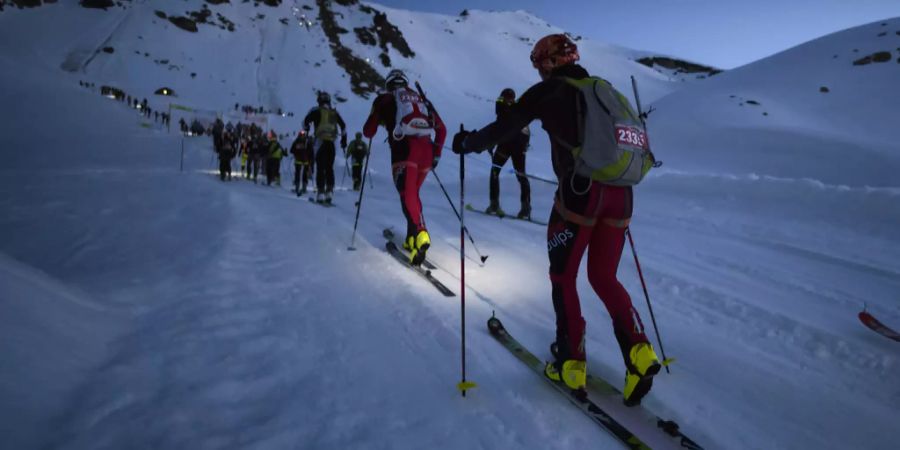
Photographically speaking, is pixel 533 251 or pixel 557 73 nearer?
pixel 557 73

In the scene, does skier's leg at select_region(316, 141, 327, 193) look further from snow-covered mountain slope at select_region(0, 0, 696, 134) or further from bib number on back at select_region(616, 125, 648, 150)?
snow-covered mountain slope at select_region(0, 0, 696, 134)

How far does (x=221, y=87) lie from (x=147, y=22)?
20458mm

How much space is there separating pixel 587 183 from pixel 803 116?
29683 millimetres

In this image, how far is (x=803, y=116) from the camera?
24375 millimetres

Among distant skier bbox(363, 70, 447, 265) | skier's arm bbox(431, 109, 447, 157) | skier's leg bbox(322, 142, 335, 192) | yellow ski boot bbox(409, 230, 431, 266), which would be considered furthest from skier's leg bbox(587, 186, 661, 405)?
skier's leg bbox(322, 142, 335, 192)

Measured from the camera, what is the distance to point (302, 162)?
41.1ft

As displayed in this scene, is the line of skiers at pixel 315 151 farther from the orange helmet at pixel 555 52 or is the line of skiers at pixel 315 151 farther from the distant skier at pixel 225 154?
the orange helmet at pixel 555 52

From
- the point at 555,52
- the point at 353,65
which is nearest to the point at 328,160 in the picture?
the point at 555,52

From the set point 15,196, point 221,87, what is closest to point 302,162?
point 15,196

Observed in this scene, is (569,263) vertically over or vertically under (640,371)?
over

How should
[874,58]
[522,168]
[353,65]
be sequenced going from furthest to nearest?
[353,65] < [874,58] < [522,168]

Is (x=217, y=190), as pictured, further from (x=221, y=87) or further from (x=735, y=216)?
(x=221, y=87)

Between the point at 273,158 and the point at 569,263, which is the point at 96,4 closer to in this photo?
the point at 273,158

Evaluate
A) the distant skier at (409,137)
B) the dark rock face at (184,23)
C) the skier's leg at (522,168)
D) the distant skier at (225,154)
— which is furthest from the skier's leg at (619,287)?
the dark rock face at (184,23)
